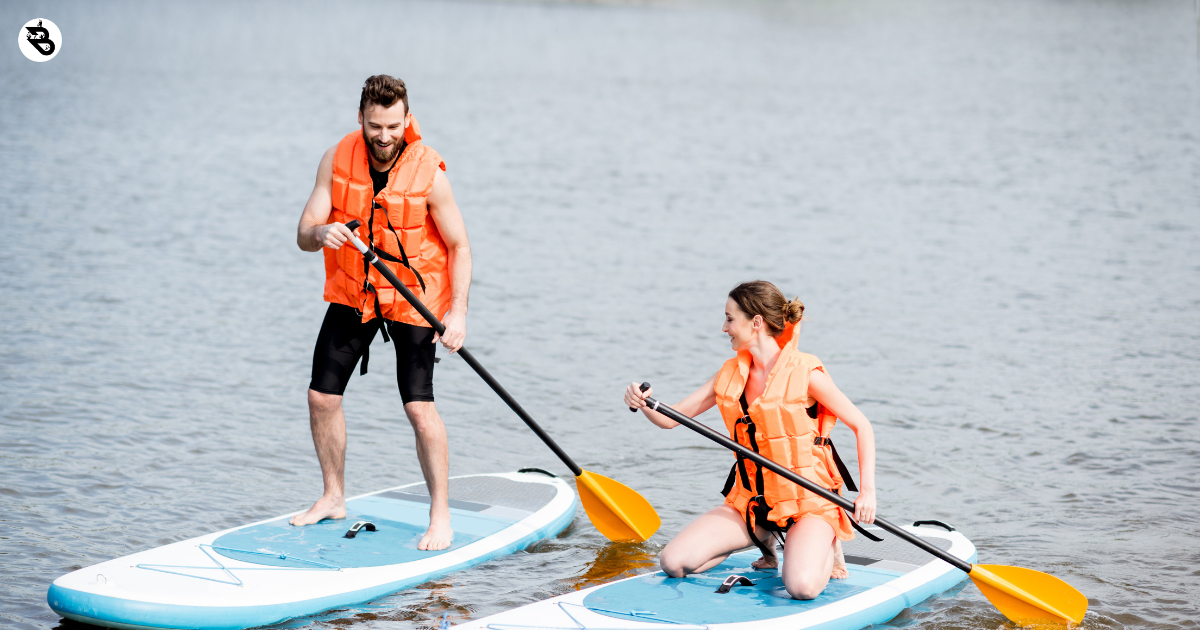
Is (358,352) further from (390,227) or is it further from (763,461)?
(763,461)

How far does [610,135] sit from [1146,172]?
8.96 meters

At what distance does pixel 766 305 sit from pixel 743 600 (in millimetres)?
1123

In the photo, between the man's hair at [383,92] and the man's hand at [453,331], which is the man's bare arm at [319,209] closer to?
the man's hair at [383,92]

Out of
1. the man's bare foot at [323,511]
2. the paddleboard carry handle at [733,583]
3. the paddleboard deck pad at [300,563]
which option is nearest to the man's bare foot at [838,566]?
the paddleboard carry handle at [733,583]

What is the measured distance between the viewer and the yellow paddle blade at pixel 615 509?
552 cm

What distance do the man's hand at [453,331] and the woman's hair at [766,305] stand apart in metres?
1.12

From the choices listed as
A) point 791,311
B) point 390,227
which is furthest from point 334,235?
point 791,311

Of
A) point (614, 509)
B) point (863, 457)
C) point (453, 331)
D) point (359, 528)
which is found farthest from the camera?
point (614, 509)

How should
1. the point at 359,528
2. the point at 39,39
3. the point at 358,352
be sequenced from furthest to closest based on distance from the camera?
the point at 39,39, the point at 359,528, the point at 358,352

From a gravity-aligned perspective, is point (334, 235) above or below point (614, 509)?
above

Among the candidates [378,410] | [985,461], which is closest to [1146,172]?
[985,461]

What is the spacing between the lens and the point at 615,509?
551cm

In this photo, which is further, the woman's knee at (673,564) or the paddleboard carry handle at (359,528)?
the paddleboard carry handle at (359,528)

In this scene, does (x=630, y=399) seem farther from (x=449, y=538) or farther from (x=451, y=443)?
(x=451, y=443)
